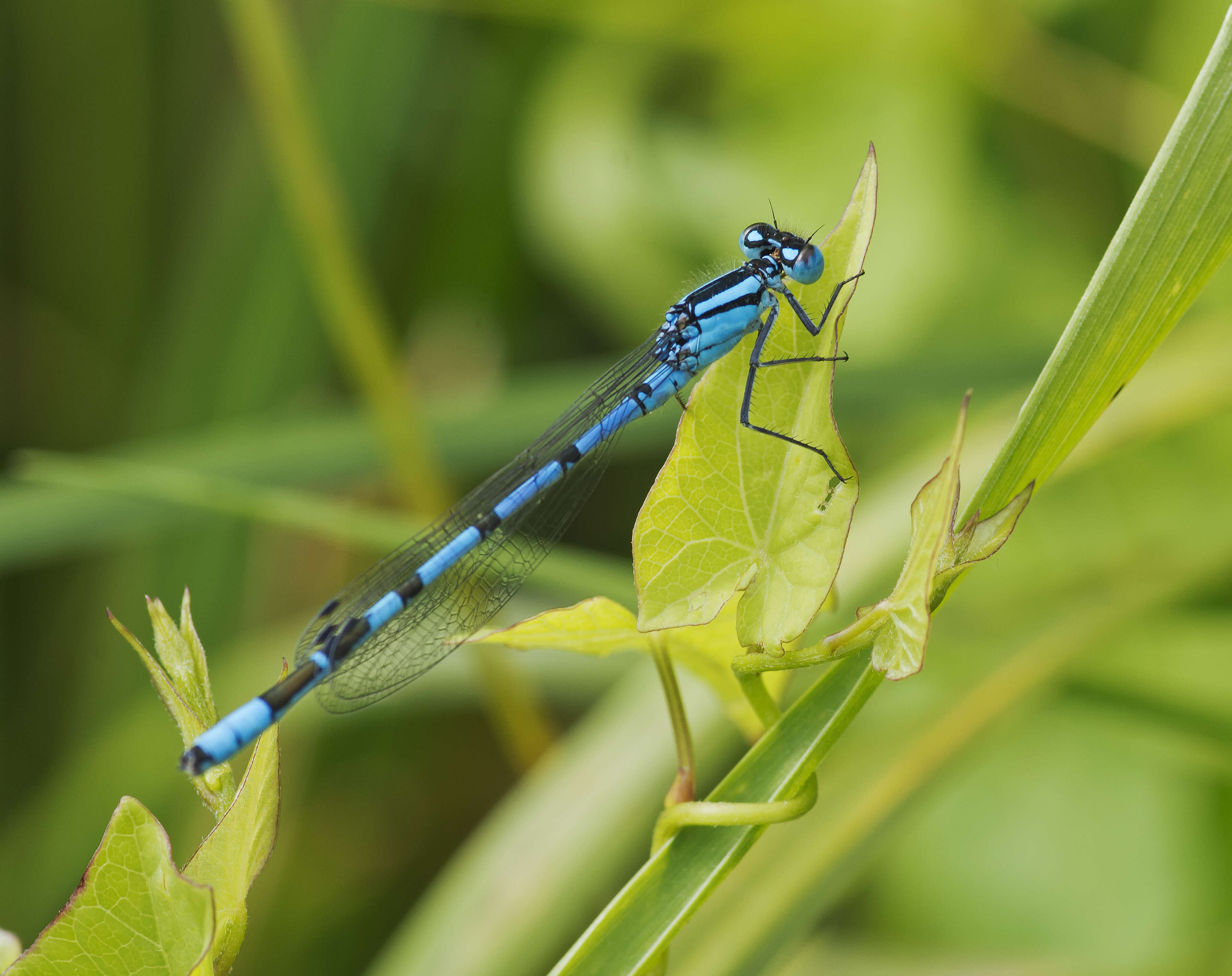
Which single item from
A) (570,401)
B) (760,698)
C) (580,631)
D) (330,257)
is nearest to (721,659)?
(760,698)

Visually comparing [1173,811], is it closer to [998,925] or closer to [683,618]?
[998,925]

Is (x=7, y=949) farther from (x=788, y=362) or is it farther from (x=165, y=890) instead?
(x=788, y=362)

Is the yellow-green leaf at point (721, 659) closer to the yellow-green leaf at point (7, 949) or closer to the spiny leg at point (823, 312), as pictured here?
the spiny leg at point (823, 312)

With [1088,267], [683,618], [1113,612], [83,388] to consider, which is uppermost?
[83,388]

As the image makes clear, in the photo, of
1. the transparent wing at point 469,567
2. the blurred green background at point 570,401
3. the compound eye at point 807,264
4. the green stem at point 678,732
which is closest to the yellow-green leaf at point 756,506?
the green stem at point 678,732

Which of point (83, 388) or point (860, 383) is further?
point (83, 388)

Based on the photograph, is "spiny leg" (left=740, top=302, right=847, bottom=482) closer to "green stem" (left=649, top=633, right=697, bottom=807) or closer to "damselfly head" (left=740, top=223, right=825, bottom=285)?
"green stem" (left=649, top=633, right=697, bottom=807)

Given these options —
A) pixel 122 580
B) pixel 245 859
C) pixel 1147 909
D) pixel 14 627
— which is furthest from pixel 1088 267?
pixel 14 627
